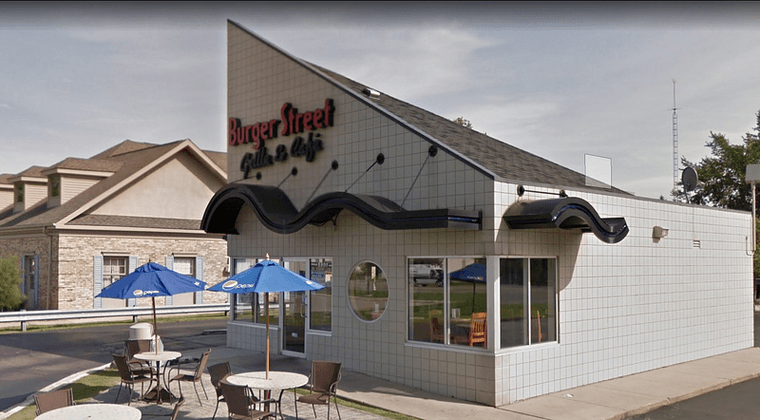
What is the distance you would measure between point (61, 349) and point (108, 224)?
386 inches

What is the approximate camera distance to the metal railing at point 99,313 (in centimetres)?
2327

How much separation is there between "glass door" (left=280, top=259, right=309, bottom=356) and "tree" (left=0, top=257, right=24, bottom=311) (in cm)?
1573

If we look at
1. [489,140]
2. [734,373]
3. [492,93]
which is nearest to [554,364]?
[734,373]

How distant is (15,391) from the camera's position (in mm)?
12453

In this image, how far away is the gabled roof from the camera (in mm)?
27250

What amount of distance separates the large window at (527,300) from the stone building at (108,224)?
19271mm

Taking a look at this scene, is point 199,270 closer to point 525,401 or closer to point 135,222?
point 135,222

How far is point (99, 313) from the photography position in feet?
82.3

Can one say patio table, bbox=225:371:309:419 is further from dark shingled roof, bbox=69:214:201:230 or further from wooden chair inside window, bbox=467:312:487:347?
dark shingled roof, bbox=69:214:201:230

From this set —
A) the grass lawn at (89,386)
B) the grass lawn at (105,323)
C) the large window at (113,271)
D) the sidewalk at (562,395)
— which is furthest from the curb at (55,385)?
the large window at (113,271)

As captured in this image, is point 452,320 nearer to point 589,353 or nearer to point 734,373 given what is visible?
point 589,353

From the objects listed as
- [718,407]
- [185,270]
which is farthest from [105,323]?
[718,407]

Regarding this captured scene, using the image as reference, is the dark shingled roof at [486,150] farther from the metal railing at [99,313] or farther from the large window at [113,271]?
the large window at [113,271]

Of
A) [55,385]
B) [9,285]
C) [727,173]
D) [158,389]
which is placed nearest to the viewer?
[158,389]
